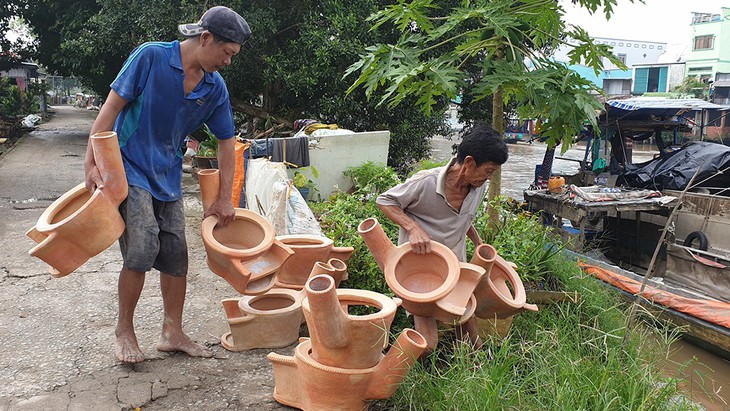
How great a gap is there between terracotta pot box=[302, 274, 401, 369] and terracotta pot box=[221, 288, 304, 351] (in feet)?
2.71

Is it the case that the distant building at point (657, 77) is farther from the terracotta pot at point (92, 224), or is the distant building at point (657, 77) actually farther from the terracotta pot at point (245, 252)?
the terracotta pot at point (92, 224)

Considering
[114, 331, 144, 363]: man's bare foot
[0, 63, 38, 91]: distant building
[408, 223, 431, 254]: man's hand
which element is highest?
[0, 63, 38, 91]: distant building

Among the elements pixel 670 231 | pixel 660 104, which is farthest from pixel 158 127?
pixel 660 104

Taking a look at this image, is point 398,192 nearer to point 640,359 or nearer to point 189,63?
point 189,63

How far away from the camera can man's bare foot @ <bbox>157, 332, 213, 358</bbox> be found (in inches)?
120

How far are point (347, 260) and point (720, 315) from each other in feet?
18.4

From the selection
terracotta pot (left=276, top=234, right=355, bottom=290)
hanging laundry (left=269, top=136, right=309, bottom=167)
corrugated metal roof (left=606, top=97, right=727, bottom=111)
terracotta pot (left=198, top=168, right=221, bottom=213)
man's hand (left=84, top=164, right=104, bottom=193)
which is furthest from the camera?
corrugated metal roof (left=606, top=97, right=727, bottom=111)

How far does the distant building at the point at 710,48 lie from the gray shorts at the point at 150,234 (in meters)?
33.7

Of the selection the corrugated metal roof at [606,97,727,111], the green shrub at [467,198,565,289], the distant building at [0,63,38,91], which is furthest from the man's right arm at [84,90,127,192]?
the distant building at [0,63,38,91]

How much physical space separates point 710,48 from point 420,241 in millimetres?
36479

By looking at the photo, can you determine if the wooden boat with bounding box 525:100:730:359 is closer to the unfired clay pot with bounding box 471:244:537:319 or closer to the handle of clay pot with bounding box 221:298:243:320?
the unfired clay pot with bounding box 471:244:537:319

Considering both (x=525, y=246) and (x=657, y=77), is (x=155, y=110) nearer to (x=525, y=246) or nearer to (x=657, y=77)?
(x=525, y=246)

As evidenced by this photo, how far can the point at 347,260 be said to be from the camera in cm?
393

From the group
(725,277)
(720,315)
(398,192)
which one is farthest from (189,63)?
(725,277)
